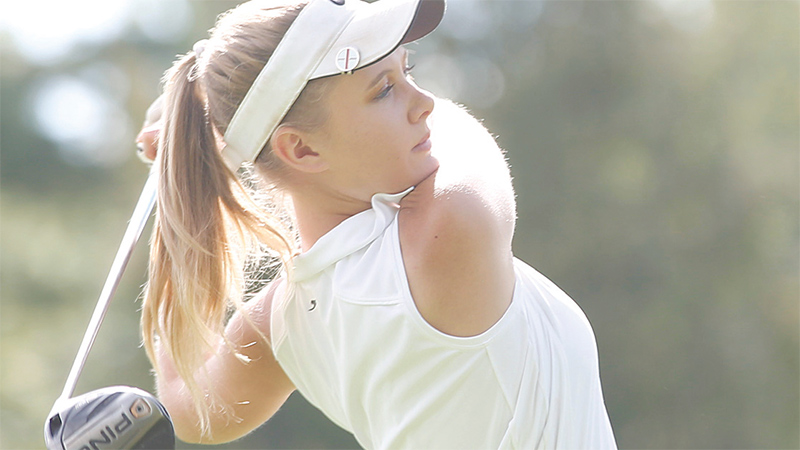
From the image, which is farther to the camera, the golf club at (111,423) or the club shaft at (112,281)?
the club shaft at (112,281)

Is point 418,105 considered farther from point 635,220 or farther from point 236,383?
point 635,220

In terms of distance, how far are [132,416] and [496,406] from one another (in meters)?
0.64

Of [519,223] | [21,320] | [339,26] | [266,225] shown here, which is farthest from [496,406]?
[21,320]

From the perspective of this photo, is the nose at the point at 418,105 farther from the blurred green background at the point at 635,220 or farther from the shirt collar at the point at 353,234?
the blurred green background at the point at 635,220

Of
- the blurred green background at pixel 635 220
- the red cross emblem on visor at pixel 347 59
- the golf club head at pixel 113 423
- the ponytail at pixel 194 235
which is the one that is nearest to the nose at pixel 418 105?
the red cross emblem on visor at pixel 347 59

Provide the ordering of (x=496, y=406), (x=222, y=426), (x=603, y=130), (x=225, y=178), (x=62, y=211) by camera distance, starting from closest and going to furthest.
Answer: (x=496, y=406) → (x=225, y=178) → (x=222, y=426) → (x=603, y=130) → (x=62, y=211)

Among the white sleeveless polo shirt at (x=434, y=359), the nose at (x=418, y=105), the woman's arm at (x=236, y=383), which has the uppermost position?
the nose at (x=418, y=105)

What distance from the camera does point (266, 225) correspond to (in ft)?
6.36

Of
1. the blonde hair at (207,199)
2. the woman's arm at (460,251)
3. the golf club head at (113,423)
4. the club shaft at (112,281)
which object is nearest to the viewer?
the woman's arm at (460,251)

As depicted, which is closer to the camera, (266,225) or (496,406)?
(496,406)

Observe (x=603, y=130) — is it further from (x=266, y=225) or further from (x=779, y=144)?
(x=266, y=225)

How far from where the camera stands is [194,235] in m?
1.86

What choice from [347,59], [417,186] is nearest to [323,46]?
[347,59]

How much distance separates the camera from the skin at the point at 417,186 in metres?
1.60
